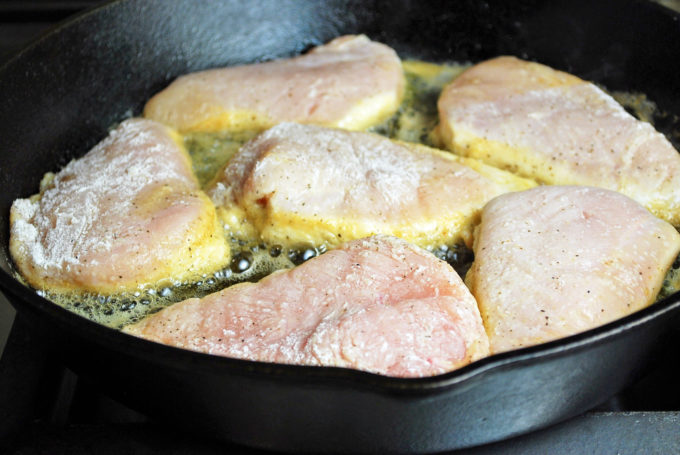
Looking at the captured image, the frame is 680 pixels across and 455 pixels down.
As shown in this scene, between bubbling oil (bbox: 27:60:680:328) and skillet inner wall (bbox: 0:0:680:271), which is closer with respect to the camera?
bubbling oil (bbox: 27:60:680:328)

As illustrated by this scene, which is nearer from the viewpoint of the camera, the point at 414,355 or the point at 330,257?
the point at 414,355

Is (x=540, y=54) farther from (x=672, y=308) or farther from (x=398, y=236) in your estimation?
(x=672, y=308)

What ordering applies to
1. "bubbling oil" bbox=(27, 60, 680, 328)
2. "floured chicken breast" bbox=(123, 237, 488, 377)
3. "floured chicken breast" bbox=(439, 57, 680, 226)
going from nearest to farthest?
"floured chicken breast" bbox=(123, 237, 488, 377) → "bubbling oil" bbox=(27, 60, 680, 328) → "floured chicken breast" bbox=(439, 57, 680, 226)

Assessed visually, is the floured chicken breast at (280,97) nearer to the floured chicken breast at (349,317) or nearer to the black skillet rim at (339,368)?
the floured chicken breast at (349,317)

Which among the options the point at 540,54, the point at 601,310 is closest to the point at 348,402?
the point at 601,310

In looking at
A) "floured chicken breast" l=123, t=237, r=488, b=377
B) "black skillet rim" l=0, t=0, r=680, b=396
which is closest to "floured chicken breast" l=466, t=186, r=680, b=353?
"floured chicken breast" l=123, t=237, r=488, b=377

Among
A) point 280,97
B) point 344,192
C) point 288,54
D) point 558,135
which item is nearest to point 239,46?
point 288,54

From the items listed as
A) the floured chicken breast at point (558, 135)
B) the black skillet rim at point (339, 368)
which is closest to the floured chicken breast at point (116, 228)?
the black skillet rim at point (339, 368)

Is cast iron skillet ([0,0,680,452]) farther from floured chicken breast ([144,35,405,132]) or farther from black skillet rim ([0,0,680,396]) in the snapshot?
floured chicken breast ([144,35,405,132])
